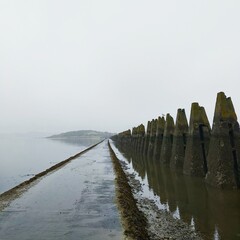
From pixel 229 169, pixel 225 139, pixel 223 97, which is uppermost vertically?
pixel 223 97

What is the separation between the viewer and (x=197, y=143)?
862 inches

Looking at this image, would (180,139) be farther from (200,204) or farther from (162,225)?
(162,225)

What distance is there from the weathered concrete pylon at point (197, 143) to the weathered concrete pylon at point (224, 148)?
3.11 m

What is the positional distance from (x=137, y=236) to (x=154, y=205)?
523 cm

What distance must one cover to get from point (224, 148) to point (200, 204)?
4239 mm

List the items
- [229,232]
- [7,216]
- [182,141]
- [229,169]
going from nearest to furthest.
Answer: [229,232], [7,216], [229,169], [182,141]

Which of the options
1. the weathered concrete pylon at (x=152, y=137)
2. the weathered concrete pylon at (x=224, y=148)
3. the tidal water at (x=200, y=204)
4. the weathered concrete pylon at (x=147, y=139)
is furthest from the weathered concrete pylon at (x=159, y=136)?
the weathered concrete pylon at (x=224, y=148)

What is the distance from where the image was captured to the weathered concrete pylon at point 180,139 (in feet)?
85.5

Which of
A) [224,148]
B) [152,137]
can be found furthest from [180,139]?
[152,137]

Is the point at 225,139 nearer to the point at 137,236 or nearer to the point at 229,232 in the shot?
the point at 229,232

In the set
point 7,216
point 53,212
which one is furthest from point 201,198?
point 7,216

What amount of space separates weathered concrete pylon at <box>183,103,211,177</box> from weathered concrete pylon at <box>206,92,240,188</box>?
311 centimetres

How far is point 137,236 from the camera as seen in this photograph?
9.36 meters

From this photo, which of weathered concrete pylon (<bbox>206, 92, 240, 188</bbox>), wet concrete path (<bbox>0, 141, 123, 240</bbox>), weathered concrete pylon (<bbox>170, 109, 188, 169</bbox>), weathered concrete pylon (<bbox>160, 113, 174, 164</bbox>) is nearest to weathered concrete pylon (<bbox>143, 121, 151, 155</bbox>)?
weathered concrete pylon (<bbox>160, 113, 174, 164</bbox>)
